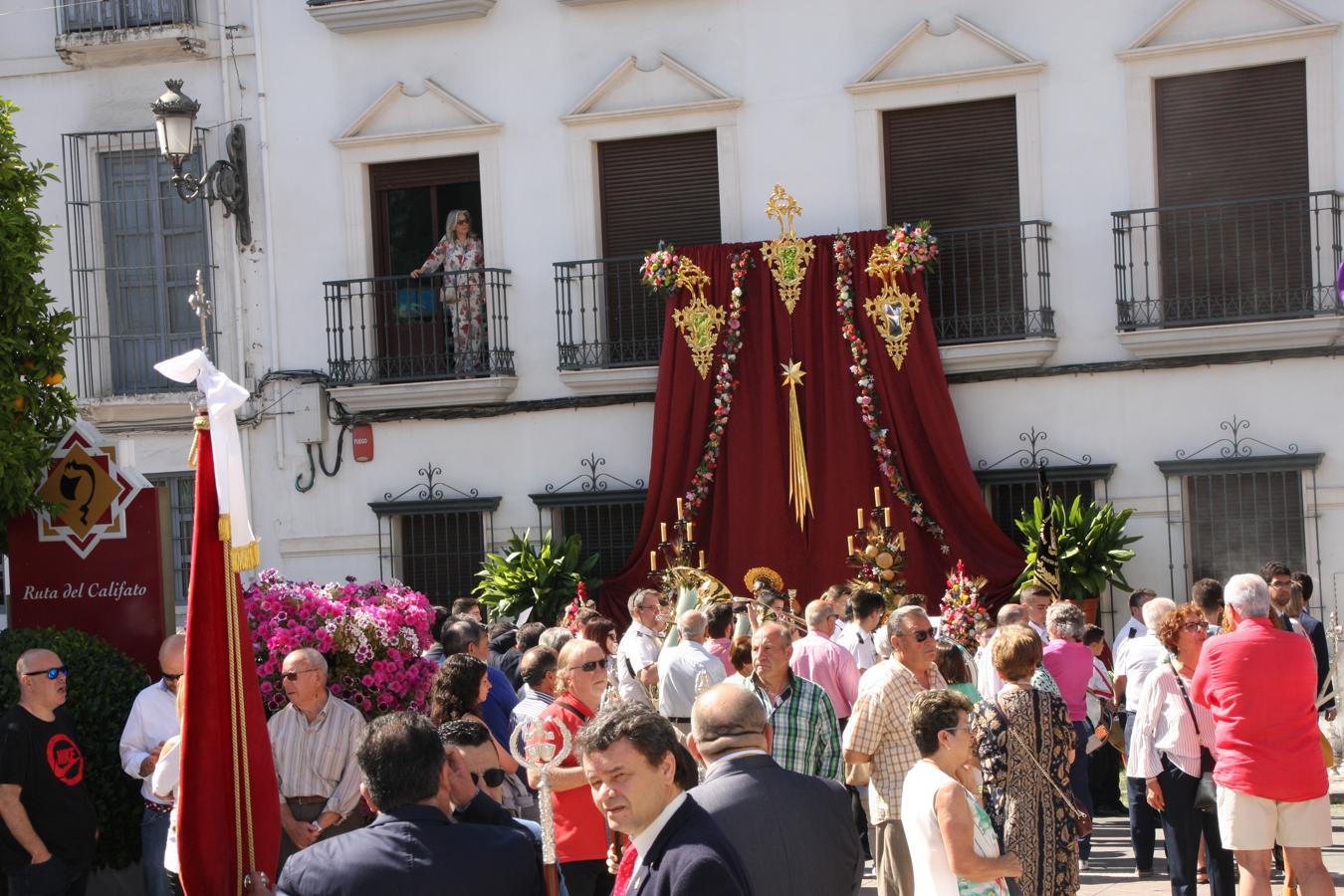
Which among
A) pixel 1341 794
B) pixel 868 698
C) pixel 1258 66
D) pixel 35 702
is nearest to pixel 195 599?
pixel 35 702

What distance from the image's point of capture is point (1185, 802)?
30.1ft

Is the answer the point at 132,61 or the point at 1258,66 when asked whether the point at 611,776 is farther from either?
the point at 132,61

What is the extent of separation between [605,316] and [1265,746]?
33.3 feet

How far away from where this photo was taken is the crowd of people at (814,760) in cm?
558

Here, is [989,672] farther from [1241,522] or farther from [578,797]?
[1241,522]

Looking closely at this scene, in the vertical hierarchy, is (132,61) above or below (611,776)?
above

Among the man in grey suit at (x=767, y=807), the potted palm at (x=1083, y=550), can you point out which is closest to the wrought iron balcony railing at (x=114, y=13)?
the potted palm at (x=1083, y=550)

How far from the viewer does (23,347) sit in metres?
10.4

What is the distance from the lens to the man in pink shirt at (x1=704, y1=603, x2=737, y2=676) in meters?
11.3

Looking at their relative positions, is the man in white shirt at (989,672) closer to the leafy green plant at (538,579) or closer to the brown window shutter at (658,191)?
the leafy green plant at (538,579)

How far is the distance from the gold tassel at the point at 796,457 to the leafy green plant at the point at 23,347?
7295 mm

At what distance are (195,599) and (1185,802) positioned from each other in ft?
15.9

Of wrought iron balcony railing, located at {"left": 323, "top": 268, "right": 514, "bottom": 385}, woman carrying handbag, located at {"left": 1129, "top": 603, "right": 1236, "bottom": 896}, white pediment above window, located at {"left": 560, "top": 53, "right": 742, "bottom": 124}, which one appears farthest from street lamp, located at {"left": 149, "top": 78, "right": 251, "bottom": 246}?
woman carrying handbag, located at {"left": 1129, "top": 603, "right": 1236, "bottom": 896}

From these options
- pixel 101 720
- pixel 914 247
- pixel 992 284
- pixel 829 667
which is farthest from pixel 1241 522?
pixel 101 720
